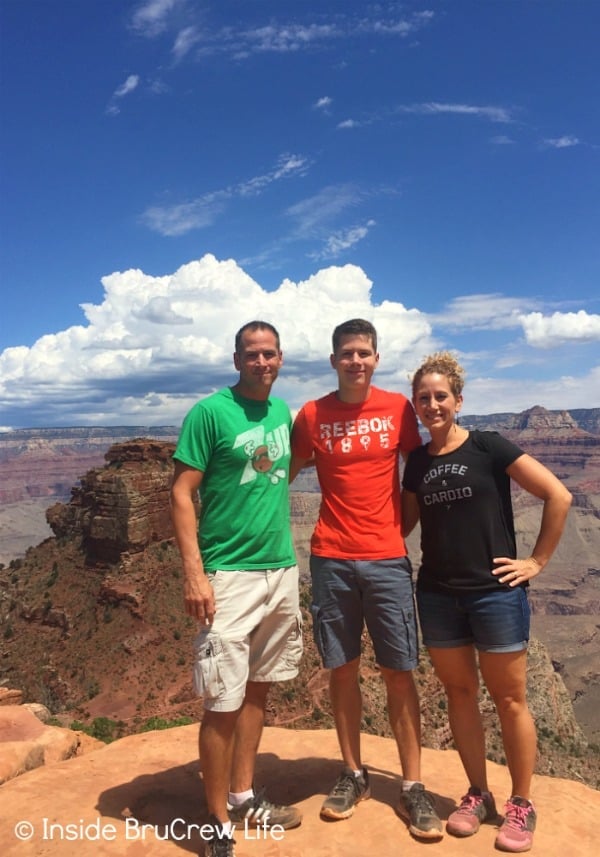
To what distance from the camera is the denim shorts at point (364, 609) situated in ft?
19.1

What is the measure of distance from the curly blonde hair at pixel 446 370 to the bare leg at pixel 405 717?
270cm

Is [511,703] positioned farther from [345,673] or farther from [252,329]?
[252,329]

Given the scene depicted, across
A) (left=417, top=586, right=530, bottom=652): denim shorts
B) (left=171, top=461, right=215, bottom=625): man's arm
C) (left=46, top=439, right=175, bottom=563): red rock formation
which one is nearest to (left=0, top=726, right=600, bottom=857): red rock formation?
(left=417, top=586, right=530, bottom=652): denim shorts

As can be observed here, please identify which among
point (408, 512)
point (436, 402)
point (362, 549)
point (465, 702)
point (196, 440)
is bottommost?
point (465, 702)

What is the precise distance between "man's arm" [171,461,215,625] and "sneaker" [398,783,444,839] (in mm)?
2588

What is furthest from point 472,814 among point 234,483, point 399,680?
point 234,483

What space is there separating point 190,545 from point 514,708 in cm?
318

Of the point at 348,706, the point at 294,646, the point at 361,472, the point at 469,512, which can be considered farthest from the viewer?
the point at 348,706

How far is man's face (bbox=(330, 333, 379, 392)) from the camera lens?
5.95 meters

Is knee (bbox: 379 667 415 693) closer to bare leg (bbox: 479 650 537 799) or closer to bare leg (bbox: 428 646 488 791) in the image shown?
bare leg (bbox: 428 646 488 791)

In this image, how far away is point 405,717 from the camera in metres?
6.02

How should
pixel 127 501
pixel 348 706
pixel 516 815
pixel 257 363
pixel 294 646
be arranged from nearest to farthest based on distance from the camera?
pixel 516 815 → pixel 257 363 → pixel 294 646 → pixel 348 706 → pixel 127 501

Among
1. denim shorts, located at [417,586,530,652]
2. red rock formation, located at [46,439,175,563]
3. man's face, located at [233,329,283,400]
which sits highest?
man's face, located at [233,329,283,400]

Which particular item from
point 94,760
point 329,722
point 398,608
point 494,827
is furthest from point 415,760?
point 329,722
